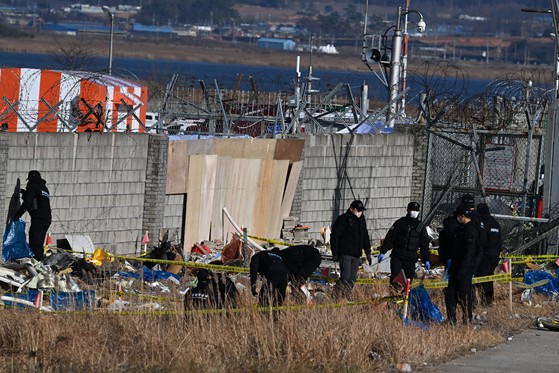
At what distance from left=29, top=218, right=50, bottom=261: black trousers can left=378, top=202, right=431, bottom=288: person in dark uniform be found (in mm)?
4758

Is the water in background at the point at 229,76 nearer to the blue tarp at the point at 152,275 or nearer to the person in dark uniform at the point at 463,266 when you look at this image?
the blue tarp at the point at 152,275

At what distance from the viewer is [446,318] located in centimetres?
1605

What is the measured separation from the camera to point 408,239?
16.8 metres

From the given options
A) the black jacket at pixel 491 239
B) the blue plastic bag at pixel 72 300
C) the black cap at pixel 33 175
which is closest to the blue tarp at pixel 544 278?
the black jacket at pixel 491 239

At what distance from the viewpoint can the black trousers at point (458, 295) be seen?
15.6 meters

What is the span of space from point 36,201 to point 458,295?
19.7 ft

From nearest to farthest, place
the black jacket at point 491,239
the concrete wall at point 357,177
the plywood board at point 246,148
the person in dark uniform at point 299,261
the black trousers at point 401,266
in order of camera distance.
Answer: the person in dark uniform at point 299,261
the black trousers at point 401,266
the black jacket at point 491,239
the plywood board at point 246,148
the concrete wall at point 357,177

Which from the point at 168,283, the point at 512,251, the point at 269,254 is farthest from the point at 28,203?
the point at 512,251

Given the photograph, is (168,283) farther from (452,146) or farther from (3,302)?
(452,146)

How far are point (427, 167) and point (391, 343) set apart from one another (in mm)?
11302

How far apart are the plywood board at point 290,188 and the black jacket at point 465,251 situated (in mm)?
7464

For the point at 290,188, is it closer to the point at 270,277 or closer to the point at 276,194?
the point at 276,194

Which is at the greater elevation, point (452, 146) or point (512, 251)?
point (452, 146)

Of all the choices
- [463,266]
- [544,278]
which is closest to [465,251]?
[463,266]
